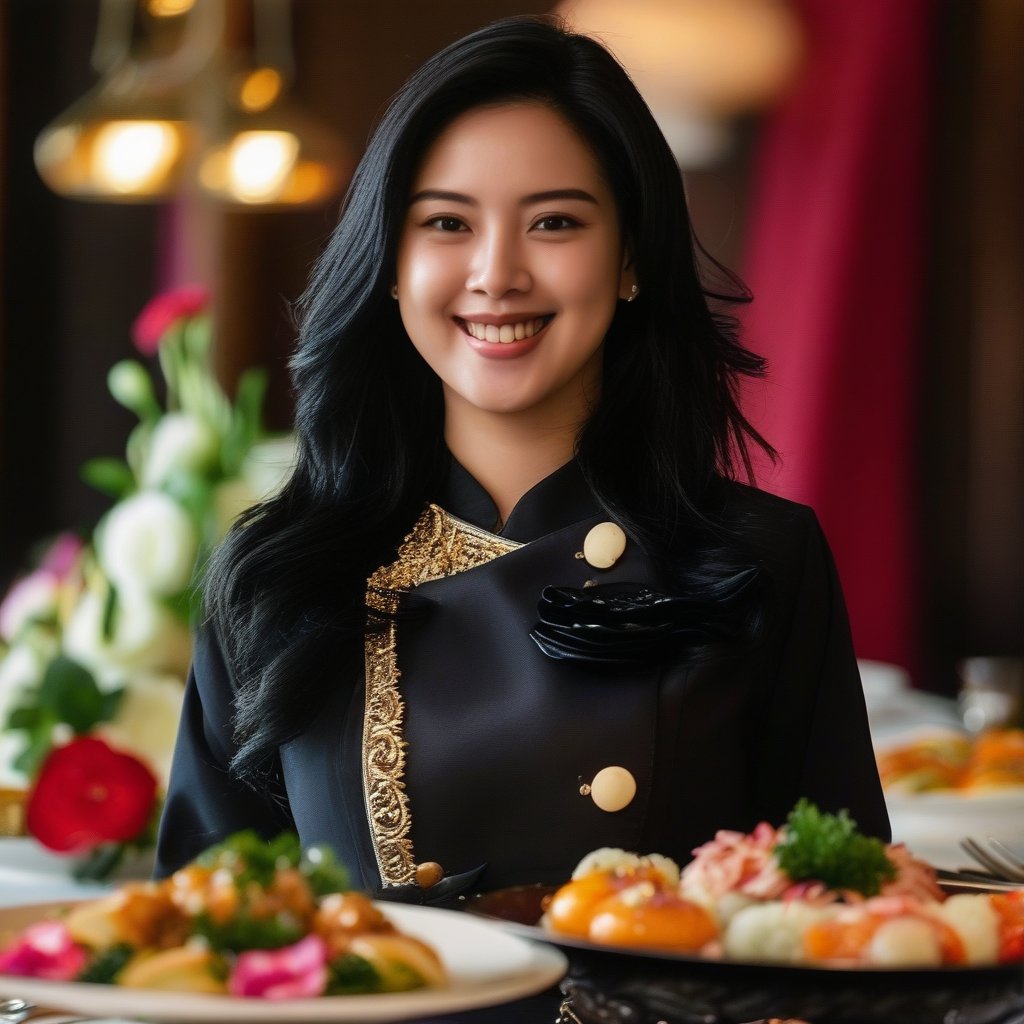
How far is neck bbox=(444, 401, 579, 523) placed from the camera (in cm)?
127

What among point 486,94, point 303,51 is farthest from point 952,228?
point 486,94

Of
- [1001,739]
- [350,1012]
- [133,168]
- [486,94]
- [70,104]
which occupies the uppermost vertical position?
[70,104]

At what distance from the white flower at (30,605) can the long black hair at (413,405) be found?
525 millimetres

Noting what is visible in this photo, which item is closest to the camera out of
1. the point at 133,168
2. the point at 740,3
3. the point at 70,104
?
the point at 133,168

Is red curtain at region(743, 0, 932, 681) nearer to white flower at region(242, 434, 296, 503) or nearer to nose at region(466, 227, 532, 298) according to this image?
white flower at region(242, 434, 296, 503)

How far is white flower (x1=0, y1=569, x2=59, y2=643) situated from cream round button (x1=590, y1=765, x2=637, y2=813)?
2.75ft

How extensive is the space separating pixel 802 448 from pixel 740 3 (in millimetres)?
1105

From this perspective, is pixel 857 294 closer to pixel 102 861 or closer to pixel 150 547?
pixel 150 547

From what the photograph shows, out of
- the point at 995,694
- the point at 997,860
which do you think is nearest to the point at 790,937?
the point at 997,860

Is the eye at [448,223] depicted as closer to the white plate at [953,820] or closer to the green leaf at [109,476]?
the green leaf at [109,476]

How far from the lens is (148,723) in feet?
5.47

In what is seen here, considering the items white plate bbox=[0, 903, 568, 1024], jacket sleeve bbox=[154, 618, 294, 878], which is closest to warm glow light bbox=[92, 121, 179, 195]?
jacket sleeve bbox=[154, 618, 294, 878]

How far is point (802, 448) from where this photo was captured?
4398mm

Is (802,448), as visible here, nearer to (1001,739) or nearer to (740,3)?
(740,3)
